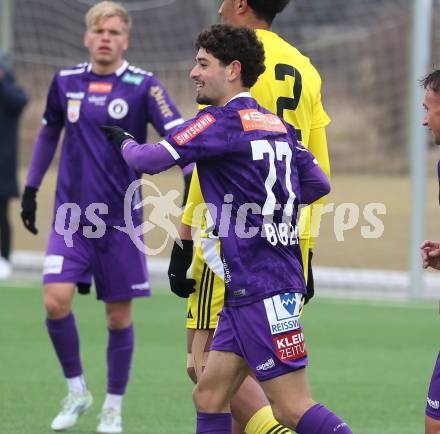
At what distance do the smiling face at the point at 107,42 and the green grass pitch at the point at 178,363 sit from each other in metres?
2.00

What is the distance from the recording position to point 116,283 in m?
7.01

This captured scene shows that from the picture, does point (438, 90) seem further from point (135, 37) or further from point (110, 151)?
point (135, 37)

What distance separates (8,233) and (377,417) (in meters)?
7.42

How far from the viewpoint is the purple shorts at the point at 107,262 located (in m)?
6.93

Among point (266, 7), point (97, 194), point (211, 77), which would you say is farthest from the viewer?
point (97, 194)

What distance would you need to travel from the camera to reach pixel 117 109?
7074 millimetres

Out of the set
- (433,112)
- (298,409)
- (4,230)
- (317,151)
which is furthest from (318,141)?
(4,230)

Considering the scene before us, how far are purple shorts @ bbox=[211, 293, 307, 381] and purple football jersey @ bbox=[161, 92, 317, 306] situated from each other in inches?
1.7

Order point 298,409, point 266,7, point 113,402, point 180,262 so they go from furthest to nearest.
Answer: point 113,402
point 266,7
point 180,262
point 298,409

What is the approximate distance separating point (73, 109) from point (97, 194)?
1.66 feet

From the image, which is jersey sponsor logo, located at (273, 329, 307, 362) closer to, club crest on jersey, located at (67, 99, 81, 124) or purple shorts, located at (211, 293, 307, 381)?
purple shorts, located at (211, 293, 307, 381)

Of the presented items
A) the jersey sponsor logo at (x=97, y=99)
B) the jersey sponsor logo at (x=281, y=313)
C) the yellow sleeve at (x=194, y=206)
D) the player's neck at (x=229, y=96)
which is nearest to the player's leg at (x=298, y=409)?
the jersey sponsor logo at (x=281, y=313)

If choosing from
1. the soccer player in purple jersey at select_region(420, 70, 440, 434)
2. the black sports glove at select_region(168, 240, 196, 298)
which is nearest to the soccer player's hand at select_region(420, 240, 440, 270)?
the soccer player in purple jersey at select_region(420, 70, 440, 434)

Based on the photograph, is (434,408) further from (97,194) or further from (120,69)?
(120,69)
